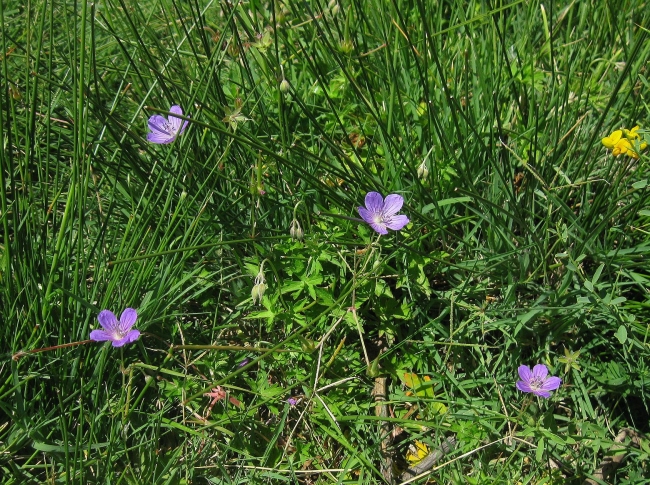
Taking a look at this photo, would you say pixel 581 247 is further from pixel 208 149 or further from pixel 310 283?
pixel 208 149

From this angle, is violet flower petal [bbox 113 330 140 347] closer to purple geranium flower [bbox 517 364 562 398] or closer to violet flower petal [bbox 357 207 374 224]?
violet flower petal [bbox 357 207 374 224]

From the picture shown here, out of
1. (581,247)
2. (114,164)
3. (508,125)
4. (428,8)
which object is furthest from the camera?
(428,8)

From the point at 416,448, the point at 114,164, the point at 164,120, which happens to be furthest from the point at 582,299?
the point at 114,164

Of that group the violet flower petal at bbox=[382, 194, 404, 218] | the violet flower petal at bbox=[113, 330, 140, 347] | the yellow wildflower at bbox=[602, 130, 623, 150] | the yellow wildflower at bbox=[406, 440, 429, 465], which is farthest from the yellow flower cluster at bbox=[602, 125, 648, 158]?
the violet flower petal at bbox=[113, 330, 140, 347]

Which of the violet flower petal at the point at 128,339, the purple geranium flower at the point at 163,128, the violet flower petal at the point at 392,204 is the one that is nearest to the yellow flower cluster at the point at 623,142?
the violet flower petal at the point at 392,204

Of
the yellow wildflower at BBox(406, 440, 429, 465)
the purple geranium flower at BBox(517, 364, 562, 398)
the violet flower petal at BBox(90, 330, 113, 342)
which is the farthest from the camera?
the yellow wildflower at BBox(406, 440, 429, 465)

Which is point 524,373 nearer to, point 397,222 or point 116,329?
point 397,222

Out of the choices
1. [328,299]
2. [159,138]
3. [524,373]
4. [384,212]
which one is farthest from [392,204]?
[159,138]
